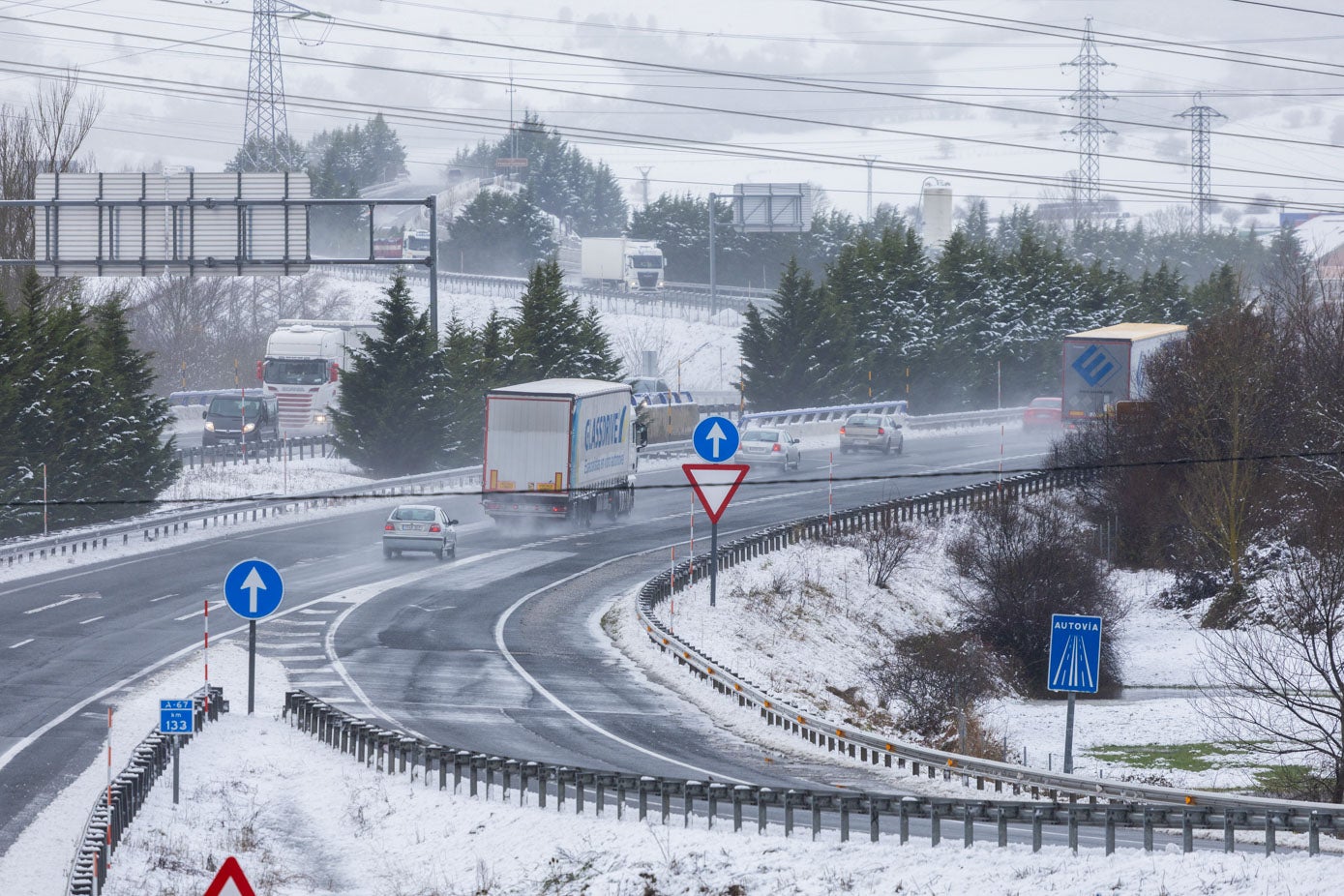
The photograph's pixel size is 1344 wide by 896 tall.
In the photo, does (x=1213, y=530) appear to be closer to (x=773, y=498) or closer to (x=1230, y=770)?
(x=773, y=498)

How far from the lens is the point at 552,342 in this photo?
65.1 m

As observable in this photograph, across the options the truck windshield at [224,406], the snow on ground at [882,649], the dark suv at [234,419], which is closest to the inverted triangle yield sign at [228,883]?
the snow on ground at [882,649]

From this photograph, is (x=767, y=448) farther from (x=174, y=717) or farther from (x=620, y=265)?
(x=620, y=265)

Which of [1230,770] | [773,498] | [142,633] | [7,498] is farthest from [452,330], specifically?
[1230,770]

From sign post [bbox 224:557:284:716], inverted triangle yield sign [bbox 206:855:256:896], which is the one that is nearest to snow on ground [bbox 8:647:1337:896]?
Answer: sign post [bbox 224:557:284:716]

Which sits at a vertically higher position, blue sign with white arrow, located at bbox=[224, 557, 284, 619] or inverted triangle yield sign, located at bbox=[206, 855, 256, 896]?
blue sign with white arrow, located at bbox=[224, 557, 284, 619]

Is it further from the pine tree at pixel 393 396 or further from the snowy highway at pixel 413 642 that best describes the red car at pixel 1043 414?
the pine tree at pixel 393 396

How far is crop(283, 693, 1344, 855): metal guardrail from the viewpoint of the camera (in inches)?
650

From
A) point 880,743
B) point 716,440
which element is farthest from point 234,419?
point 880,743

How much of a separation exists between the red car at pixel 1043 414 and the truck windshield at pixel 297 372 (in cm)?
3215

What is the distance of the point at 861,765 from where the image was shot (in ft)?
78.6

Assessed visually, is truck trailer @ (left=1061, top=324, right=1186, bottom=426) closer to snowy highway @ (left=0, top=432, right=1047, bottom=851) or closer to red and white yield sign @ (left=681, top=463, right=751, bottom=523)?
snowy highway @ (left=0, top=432, right=1047, bottom=851)

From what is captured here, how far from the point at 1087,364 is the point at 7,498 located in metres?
39.1

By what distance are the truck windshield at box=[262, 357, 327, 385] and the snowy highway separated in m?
14.3
